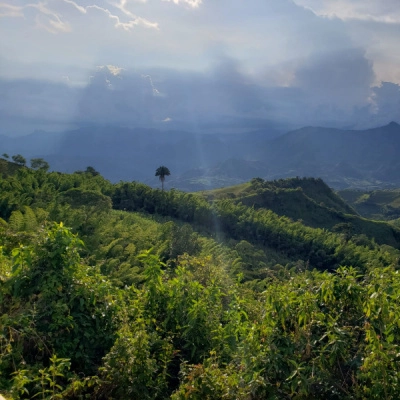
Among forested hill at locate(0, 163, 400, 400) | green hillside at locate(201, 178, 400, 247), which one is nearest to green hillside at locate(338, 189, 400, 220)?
green hillside at locate(201, 178, 400, 247)

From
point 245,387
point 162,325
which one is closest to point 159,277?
point 162,325

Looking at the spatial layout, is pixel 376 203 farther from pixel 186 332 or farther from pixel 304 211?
pixel 186 332

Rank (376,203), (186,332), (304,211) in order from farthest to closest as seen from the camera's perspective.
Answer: (376,203) → (304,211) → (186,332)

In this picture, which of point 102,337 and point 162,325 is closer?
point 102,337

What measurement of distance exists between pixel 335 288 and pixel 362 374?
1081 millimetres

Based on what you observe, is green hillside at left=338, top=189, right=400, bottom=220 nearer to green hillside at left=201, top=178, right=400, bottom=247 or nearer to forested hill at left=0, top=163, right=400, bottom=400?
green hillside at left=201, top=178, right=400, bottom=247

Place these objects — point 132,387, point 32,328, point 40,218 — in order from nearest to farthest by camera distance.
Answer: point 132,387 < point 32,328 < point 40,218

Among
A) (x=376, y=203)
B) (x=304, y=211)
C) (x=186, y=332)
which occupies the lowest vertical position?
(x=376, y=203)

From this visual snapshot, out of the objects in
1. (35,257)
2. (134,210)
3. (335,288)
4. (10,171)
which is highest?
(335,288)

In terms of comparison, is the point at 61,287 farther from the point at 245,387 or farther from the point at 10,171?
the point at 10,171

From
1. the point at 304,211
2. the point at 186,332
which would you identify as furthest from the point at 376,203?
the point at 186,332

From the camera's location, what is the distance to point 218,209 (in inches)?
1827

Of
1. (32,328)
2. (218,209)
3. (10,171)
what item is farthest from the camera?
(218,209)

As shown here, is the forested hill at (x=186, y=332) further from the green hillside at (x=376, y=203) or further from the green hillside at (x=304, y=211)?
the green hillside at (x=376, y=203)
